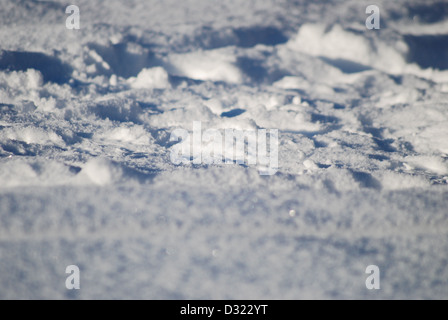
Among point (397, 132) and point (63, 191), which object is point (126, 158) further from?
point (397, 132)

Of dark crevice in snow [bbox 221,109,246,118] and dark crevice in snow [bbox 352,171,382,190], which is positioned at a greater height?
dark crevice in snow [bbox 221,109,246,118]

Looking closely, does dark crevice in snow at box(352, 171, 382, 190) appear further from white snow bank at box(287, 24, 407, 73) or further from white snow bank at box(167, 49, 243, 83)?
white snow bank at box(287, 24, 407, 73)

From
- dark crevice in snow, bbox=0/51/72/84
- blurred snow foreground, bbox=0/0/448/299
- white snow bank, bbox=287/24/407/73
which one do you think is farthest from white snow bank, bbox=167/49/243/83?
dark crevice in snow, bbox=0/51/72/84

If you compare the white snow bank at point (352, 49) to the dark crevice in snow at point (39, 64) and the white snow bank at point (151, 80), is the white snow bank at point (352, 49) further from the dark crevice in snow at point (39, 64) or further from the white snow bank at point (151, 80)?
the dark crevice in snow at point (39, 64)

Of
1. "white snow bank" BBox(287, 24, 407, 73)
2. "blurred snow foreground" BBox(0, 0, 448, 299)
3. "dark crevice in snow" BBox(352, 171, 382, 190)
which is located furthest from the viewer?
"white snow bank" BBox(287, 24, 407, 73)

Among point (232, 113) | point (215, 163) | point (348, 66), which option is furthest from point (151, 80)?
point (348, 66)

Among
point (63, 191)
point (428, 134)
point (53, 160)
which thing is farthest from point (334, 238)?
point (53, 160)

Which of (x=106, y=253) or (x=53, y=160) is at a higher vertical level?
(x=53, y=160)

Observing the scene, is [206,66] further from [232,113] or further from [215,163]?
[215,163]
